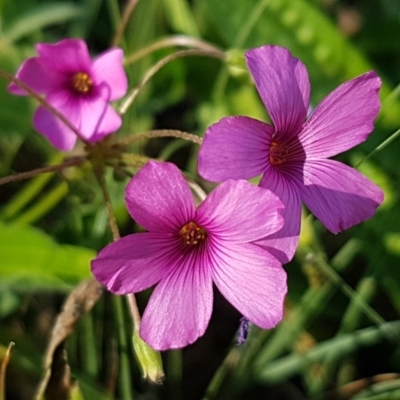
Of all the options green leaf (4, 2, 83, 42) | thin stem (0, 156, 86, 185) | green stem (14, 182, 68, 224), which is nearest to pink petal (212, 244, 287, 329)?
thin stem (0, 156, 86, 185)

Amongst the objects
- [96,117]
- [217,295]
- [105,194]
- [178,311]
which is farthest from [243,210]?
[217,295]

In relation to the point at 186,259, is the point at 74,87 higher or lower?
higher

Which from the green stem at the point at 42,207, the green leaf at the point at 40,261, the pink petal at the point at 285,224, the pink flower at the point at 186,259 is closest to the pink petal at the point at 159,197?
the pink flower at the point at 186,259

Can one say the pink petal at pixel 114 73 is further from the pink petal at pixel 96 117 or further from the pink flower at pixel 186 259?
the pink flower at pixel 186 259

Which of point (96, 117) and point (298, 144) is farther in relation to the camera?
point (96, 117)

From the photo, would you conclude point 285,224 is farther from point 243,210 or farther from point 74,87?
point 74,87

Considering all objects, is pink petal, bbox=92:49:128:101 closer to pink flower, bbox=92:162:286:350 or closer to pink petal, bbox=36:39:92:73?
pink petal, bbox=36:39:92:73

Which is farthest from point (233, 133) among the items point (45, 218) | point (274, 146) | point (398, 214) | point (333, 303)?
point (45, 218)
